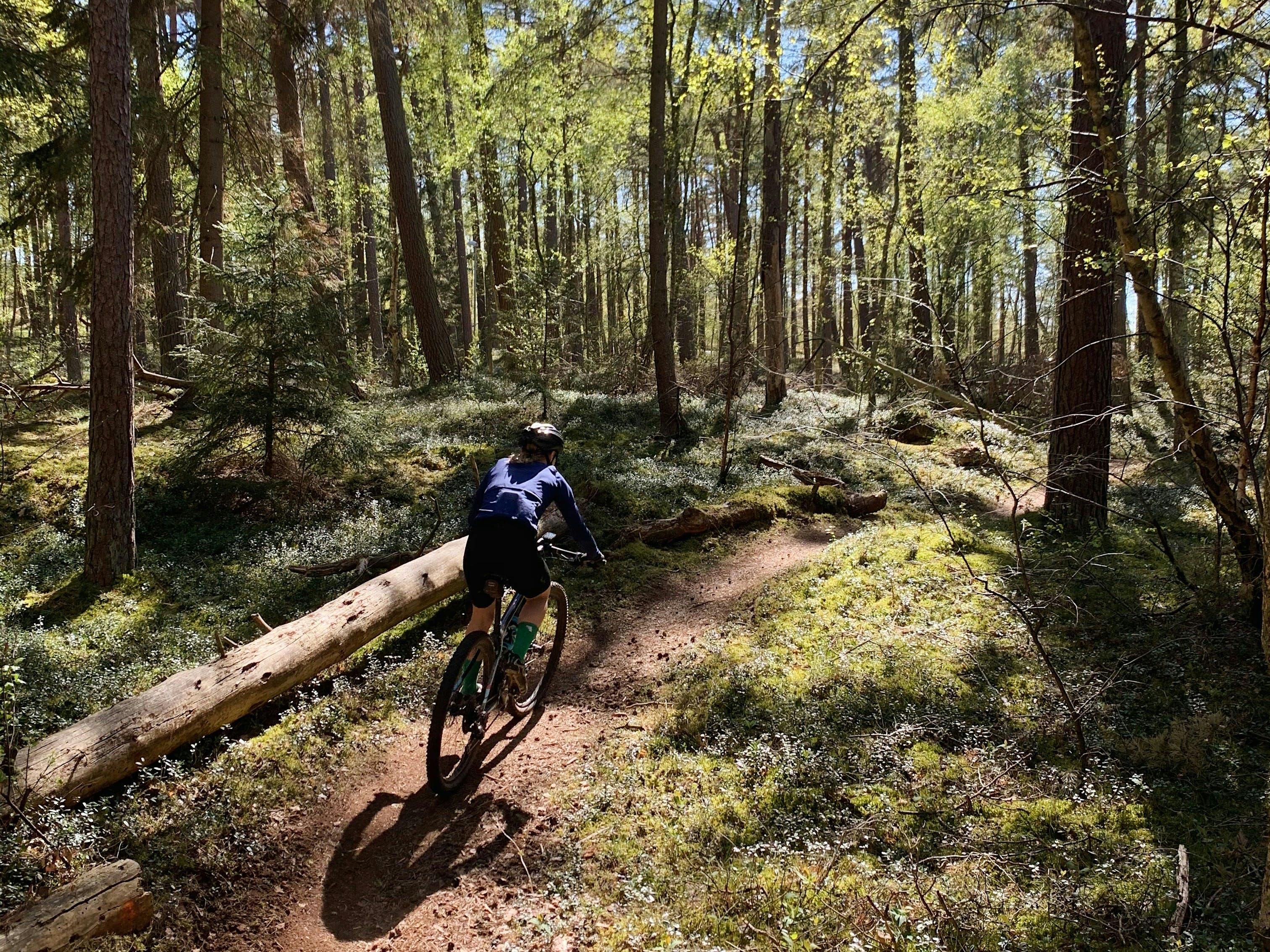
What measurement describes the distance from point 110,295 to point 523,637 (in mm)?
5371

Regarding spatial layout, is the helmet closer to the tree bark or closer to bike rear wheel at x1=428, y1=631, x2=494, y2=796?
bike rear wheel at x1=428, y1=631, x2=494, y2=796

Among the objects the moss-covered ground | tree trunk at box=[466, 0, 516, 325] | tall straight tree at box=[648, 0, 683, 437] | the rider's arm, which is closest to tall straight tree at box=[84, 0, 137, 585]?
the moss-covered ground

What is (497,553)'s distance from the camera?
4.75 metres

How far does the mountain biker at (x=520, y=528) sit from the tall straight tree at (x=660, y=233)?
9.09 m

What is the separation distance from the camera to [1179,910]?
2.91 metres

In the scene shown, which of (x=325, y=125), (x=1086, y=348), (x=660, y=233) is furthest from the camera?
(x=325, y=125)

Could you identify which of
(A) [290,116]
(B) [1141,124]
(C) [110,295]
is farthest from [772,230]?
(C) [110,295]

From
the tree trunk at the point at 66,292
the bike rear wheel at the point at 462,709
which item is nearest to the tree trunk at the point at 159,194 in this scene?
the tree trunk at the point at 66,292

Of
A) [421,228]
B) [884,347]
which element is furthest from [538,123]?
[884,347]

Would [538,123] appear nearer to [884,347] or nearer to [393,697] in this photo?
[884,347]

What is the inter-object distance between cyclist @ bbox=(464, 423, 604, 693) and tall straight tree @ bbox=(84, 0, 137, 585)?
4.31m

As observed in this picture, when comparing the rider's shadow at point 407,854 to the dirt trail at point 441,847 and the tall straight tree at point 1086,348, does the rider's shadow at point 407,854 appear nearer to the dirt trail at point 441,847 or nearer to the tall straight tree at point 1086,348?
the dirt trail at point 441,847

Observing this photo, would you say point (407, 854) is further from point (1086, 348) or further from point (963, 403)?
point (1086, 348)

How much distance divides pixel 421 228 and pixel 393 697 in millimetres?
13175
